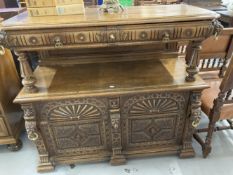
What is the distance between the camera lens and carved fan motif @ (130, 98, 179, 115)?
133 cm

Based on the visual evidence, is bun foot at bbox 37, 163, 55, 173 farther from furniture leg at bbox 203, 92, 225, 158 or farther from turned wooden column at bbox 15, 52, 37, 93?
furniture leg at bbox 203, 92, 225, 158

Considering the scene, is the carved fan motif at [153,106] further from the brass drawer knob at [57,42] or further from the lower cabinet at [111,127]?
the brass drawer knob at [57,42]

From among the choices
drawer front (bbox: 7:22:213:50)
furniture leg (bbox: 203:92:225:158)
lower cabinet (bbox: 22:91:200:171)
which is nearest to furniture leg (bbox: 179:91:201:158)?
lower cabinet (bbox: 22:91:200:171)

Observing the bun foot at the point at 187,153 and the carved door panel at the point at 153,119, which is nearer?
the carved door panel at the point at 153,119

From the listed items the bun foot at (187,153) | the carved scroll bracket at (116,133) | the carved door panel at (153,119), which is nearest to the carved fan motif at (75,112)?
the carved scroll bracket at (116,133)

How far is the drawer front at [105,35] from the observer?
40.9 inches

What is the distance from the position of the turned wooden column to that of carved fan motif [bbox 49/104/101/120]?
0.20 metres

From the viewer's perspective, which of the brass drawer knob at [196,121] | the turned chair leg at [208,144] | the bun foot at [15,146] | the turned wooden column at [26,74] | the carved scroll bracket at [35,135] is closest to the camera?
the turned wooden column at [26,74]

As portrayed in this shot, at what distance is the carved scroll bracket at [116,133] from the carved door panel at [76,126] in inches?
1.8

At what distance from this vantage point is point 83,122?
1365mm

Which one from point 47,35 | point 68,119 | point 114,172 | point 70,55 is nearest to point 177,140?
point 114,172

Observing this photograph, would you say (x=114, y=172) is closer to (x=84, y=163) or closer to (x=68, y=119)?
(x=84, y=163)

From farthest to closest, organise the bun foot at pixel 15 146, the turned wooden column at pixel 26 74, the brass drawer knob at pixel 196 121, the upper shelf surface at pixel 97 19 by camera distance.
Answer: the bun foot at pixel 15 146
the brass drawer knob at pixel 196 121
the turned wooden column at pixel 26 74
the upper shelf surface at pixel 97 19

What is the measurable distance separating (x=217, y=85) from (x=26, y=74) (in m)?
1.41
